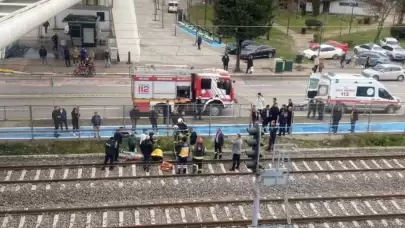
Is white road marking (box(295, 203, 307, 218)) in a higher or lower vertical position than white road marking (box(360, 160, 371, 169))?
lower

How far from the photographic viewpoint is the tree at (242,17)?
3691 centimetres

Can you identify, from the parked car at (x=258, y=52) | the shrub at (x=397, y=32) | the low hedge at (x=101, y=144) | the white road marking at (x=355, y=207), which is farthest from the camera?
the shrub at (x=397, y=32)

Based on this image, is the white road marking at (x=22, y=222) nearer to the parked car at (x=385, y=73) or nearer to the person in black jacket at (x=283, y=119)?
the person in black jacket at (x=283, y=119)

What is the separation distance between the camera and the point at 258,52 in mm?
42531

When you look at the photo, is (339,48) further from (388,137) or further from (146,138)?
(146,138)

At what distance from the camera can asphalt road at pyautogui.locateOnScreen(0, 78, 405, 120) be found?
26391mm

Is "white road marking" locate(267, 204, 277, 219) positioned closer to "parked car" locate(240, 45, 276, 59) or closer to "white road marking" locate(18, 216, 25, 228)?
"white road marking" locate(18, 216, 25, 228)

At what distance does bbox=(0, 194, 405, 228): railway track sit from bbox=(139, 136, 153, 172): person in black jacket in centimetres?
329

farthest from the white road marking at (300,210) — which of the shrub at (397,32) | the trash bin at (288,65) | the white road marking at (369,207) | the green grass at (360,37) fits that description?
the shrub at (397,32)

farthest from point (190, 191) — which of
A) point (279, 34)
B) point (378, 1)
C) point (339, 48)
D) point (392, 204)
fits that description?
point (378, 1)

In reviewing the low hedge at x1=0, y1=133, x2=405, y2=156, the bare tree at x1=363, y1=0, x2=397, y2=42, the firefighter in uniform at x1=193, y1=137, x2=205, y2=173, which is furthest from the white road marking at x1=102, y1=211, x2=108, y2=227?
the bare tree at x1=363, y1=0, x2=397, y2=42

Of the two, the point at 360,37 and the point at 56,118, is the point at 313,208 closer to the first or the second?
the point at 56,118

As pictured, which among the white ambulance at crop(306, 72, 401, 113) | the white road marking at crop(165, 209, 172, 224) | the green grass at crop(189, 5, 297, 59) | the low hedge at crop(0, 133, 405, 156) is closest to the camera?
the white road marking at crop(165, 209, 172, 224)

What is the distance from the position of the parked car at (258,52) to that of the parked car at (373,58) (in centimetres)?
595
